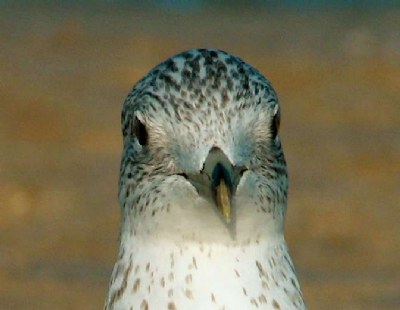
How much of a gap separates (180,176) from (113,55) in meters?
17.3

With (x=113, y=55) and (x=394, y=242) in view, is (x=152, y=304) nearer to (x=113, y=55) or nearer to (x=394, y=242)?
(x=394, y=242)

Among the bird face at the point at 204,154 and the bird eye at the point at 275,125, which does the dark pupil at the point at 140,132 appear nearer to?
the bird face at the point at 204,154

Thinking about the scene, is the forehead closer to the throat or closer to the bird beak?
the bird beak

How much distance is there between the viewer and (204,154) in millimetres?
6789

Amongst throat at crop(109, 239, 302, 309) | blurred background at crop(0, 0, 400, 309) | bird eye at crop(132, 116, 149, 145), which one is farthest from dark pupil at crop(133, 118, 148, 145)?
blurred background at crop(0, 0, 400, 309)

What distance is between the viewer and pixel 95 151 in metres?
18.8

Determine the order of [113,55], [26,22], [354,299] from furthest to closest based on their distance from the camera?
[26,22]
[113,55]
[354,299]

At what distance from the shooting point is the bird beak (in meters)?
6.61

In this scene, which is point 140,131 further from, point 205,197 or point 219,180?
point 219,180

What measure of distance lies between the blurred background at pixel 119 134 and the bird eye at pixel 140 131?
6444 mm

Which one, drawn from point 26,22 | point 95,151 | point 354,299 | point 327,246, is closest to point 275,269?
point 354,299

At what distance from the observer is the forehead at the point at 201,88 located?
6934 millimetres

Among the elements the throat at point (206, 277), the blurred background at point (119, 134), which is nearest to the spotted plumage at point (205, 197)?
the throat at point (206, 277)

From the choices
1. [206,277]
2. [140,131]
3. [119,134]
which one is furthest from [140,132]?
[119,134]
